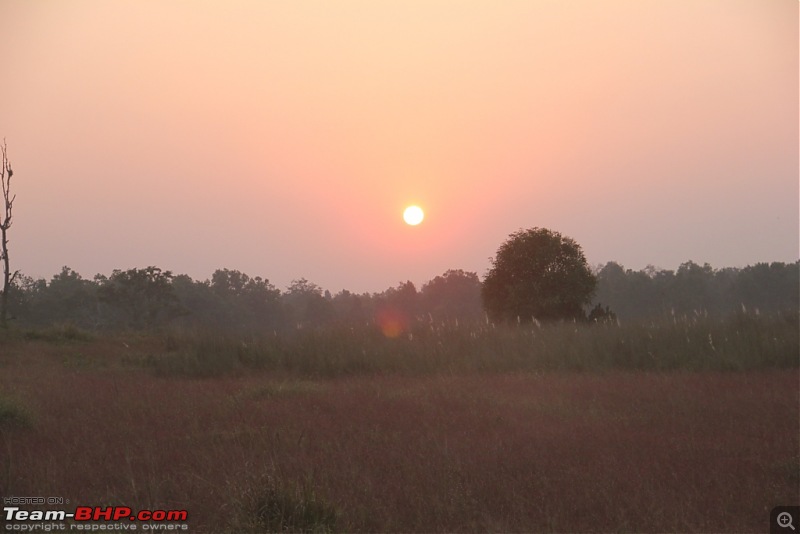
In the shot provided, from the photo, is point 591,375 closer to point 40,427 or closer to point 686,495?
point 686,495

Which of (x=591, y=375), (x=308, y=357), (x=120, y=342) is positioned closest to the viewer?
(x=591, y=375)

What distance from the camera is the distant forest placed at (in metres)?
47.4

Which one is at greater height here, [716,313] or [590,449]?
[716,313]

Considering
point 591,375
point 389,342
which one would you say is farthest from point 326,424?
point 389,342

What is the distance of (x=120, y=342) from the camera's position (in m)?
23.3

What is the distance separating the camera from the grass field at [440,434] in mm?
5617

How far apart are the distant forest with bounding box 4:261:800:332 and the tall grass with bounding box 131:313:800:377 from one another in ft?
99.9

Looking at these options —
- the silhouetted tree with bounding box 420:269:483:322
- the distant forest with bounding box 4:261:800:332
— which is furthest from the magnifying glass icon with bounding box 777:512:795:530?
the silhouetted tree with bounding box 420:269:483:322

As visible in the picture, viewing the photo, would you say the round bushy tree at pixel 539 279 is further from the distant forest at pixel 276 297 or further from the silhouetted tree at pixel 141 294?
the silhouetted tree at pixel 141 294

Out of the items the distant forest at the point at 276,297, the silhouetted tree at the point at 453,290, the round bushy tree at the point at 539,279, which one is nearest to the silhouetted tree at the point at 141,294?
the distant forest at the point at 276,297

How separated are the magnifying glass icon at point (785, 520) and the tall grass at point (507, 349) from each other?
9.90m

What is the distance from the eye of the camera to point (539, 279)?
29.7 meters

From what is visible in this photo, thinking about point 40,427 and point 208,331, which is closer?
point 40,427

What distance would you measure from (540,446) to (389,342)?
34.1 feet
